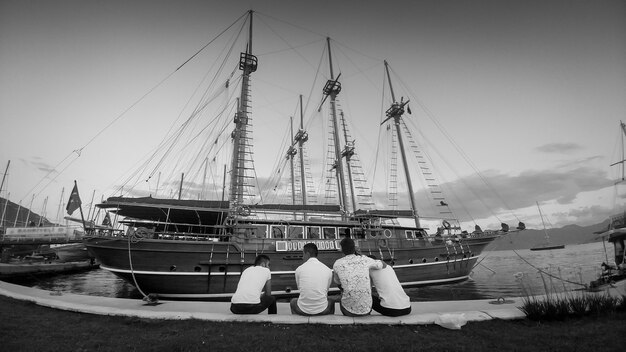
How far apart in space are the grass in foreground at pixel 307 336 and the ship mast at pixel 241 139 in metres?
12.5

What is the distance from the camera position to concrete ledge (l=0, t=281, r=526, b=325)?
17.0 ft

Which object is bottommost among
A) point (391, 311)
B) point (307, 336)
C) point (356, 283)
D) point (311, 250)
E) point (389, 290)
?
point (307, 336)

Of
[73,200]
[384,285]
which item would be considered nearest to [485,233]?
[384,285]

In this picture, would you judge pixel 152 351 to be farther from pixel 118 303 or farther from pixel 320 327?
pixel 118 303

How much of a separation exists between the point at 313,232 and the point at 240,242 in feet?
17.1

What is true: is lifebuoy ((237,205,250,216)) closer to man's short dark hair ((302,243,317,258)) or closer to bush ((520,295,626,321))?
man's short dark hair ((302,243,317,258))

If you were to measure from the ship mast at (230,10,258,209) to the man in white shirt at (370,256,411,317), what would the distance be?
44.8 ft

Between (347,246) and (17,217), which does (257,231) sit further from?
(17,217)

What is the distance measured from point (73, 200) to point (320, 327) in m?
Result: 16.4

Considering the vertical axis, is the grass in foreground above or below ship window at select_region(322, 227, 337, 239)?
below

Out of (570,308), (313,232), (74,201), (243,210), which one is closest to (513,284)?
(313,232)

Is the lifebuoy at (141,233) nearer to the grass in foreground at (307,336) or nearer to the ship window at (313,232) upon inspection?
the grass in foreground at (307,336)

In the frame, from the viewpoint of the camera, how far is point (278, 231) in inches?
706

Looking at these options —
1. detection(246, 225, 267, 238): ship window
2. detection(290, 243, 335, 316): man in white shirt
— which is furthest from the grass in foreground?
detection(246, 225, 267, 238): ship window
